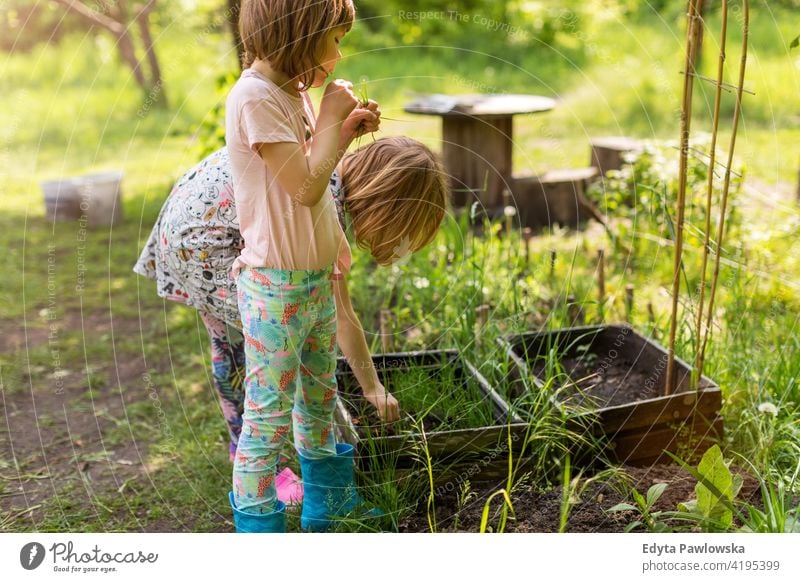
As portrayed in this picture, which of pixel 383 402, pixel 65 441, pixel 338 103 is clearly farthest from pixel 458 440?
pixel 65 441

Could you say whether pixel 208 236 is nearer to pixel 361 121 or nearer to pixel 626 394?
pixel 361 121

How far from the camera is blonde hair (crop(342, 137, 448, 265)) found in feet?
6.12

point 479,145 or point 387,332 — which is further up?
point 479,145

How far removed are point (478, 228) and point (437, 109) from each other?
2.04 feet

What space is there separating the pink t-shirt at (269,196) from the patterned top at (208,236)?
23cm

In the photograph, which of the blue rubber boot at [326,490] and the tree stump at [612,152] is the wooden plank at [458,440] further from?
the tree stump at [612,152]

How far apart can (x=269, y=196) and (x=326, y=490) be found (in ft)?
2.32

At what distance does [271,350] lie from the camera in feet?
5.58

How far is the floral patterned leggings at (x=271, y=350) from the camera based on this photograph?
1.69 meters

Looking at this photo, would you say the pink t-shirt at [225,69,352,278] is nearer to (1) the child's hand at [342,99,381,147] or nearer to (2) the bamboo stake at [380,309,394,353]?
(1) the child's hand at [342,99,381,147]
